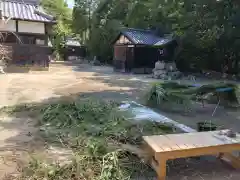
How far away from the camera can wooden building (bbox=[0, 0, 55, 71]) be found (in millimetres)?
14719

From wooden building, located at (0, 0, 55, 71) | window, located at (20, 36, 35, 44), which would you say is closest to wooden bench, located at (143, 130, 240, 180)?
wooden building, located at (0, 0, 55, 71)

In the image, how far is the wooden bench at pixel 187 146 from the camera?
2965mm

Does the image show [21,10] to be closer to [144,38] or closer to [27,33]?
[27,33]

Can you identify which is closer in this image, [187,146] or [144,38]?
[187,146]

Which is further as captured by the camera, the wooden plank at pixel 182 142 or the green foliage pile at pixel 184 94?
the green foliage pile at pixel 184 94

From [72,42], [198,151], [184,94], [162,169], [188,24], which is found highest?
[72,42]

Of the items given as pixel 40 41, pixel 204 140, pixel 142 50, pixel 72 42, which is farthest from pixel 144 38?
pixel 72 42

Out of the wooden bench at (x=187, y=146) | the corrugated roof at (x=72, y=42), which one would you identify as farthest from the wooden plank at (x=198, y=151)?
the corrugated roof at (x=72, y=42)

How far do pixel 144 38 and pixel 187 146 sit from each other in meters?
15.7

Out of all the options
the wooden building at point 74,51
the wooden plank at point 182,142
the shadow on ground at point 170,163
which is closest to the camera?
the wooden plank at point 182,142

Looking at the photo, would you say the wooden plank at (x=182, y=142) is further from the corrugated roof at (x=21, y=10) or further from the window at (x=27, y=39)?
the window at (x=27, y=39)

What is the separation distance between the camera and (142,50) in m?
18.0

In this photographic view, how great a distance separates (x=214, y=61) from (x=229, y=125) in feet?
36.5

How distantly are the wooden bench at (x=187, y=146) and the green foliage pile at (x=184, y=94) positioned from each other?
271 centimetres
